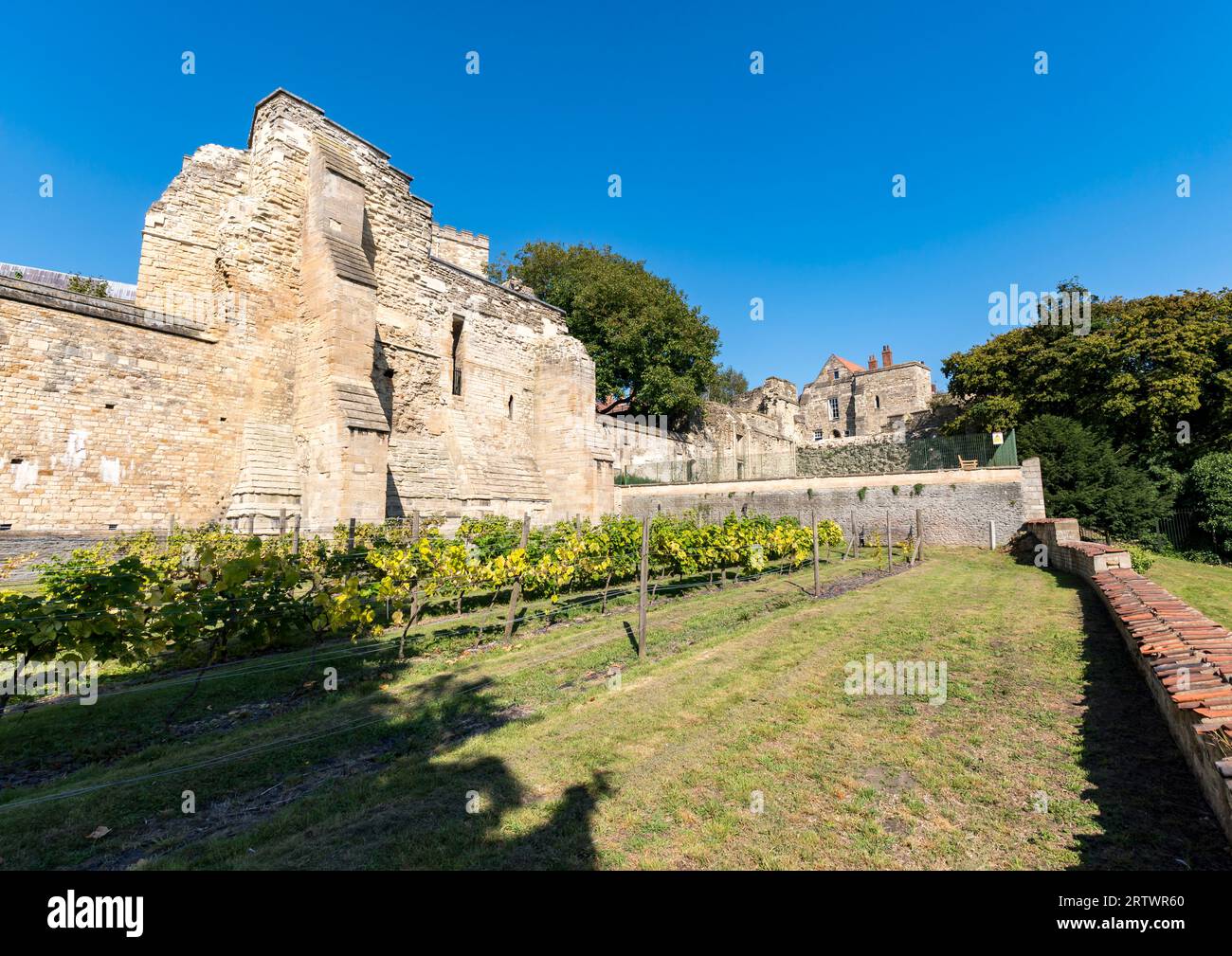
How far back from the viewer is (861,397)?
4512 cm

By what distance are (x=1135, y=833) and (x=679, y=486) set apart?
2235 cm

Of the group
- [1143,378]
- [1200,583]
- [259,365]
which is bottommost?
[1200,583]

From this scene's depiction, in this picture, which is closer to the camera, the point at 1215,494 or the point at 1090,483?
the point at 1215,494

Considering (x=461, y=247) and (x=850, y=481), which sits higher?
(x=461, y=247)

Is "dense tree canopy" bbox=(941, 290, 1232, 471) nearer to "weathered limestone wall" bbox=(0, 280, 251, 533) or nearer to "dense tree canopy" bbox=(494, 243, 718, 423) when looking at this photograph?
"dense tree canopy" bbox=(494, 243, 718, 423)

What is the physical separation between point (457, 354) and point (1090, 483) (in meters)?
23.3

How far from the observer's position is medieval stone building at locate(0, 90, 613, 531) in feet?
35.0

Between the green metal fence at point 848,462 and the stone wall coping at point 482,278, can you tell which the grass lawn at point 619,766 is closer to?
the green metal fence at point 848,462

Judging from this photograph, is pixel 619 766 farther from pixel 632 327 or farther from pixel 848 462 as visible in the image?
pixel 632 327

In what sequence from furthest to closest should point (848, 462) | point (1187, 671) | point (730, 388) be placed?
point (730, 388) < point (848, 462) < point (1187, 671)

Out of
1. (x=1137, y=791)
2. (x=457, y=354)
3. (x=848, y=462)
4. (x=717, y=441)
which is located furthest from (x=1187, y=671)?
(x=717, y=441)

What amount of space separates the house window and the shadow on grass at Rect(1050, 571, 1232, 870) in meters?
17.4

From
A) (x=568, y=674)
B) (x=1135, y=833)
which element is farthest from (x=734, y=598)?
(x=1135, y=833)

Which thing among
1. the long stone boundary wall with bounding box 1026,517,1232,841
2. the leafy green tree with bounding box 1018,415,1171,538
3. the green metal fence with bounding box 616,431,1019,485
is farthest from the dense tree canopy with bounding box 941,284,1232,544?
the long stone boundary wall with bounding box 1026,517,1232,841
